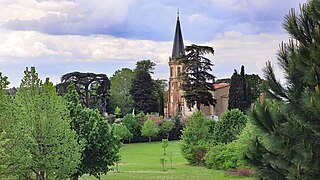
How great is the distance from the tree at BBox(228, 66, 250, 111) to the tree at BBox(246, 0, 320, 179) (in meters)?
48.6

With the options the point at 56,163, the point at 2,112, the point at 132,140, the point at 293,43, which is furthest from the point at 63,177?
the point at 132,140

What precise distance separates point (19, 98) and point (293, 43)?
39.7 ft

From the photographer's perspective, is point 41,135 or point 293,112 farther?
point 41,135

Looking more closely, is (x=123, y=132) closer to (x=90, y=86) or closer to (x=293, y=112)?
(x=90, y=86)

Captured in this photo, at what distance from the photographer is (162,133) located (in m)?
59.1

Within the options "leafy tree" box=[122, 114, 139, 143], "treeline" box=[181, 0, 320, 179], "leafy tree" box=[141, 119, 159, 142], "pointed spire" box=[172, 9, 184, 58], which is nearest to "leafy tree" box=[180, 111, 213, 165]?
"leafy tree" box=[141, 119, 159, 142]

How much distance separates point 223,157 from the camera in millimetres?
33125

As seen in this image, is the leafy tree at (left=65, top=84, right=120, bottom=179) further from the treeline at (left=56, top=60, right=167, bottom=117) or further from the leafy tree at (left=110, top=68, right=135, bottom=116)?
the leafy tree at (left=110, top=68, right=135, bottom=116)

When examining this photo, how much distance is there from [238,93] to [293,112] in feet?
161

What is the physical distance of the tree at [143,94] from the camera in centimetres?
7819

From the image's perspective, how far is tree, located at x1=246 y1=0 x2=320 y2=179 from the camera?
7414 millimetres

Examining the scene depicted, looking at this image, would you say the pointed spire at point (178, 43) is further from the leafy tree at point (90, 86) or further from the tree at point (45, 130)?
the tree at point (45, 130)

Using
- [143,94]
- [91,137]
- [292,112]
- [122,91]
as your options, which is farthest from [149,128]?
[292,112]

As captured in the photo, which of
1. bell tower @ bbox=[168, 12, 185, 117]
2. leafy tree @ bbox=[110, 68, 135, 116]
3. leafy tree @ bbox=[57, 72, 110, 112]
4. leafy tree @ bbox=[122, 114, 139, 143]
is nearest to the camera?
leafy tree @ bbox=[122, 114, 139, 143]
